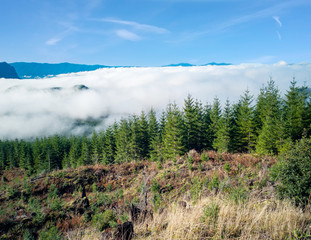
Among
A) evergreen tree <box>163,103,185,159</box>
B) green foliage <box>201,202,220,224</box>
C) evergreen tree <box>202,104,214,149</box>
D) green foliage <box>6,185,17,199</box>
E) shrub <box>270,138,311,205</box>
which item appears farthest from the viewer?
evergreen tree <box>202,104,214,149</box>

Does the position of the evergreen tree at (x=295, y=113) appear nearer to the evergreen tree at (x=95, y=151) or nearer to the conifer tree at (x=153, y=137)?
the conifer tree at (x=153, y=137)

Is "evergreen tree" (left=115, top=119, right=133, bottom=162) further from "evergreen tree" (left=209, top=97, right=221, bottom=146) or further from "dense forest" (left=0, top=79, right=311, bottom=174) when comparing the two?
"evergreen tree" (left=209, top=97, right=221, bottom=146)

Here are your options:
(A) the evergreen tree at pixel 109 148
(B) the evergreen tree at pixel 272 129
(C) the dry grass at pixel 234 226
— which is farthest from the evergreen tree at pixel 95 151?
(C) the dry grass at pixel 234 226

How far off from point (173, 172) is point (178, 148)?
813 inches

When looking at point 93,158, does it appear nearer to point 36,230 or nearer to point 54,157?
point 54,157

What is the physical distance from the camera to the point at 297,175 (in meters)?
5.20

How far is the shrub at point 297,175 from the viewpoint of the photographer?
16.0ft

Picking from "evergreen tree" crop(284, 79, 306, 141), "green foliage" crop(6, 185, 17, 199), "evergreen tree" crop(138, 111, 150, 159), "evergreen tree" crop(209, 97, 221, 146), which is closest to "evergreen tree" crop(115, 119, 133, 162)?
"evergreen tree" crop(138, 111, 150, 159)

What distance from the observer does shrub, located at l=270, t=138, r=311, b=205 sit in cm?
487

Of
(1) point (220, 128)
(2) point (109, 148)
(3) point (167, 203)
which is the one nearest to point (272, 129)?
(1) point (220, 128)

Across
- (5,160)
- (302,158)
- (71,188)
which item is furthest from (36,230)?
(5,160)

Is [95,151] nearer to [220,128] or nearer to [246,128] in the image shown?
[220,128]

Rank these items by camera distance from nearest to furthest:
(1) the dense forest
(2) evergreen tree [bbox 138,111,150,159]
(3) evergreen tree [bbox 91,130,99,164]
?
1. (1) the dense forest
2. (2) evergreen tree [bbox 138,111,150,159]
3. (3) evergreen tree [bbox 91,130,99,164]

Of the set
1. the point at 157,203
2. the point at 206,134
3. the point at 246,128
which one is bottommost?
the point at 206,134
